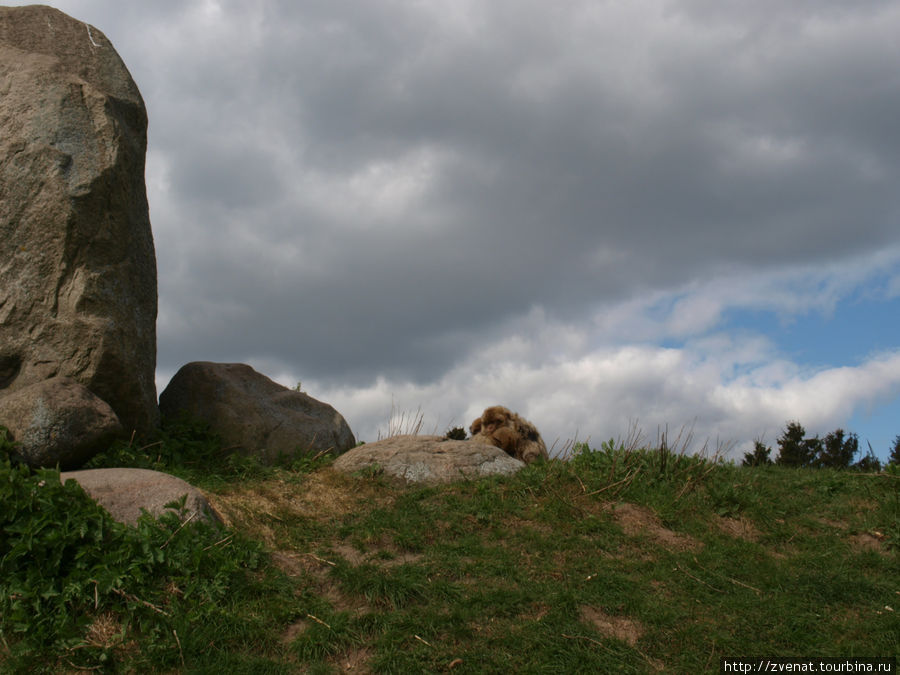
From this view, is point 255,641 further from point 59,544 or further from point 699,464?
point 699,464

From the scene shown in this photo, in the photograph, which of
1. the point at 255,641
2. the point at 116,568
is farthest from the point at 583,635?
the point at 116,568

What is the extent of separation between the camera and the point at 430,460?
9977 millimetres

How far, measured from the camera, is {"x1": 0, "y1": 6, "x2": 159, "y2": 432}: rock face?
907cm

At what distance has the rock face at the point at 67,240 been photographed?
907 centimetres

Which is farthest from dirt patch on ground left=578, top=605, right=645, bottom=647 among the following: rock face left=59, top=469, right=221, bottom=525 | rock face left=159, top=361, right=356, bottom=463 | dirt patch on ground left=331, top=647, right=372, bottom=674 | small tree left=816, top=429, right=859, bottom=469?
small tree left=816, top=429, right=859, bottom=469

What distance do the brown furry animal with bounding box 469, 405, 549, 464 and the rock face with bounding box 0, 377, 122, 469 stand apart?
5387 mm

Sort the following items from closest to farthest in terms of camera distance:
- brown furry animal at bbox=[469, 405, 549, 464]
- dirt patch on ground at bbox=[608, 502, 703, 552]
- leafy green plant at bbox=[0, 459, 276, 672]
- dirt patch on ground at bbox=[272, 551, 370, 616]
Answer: leafy green plant at bbox=[0, 459, 276, 672] → dirt patch on ground at bbox=[272, 551, 370, 616] → dirt patch on ground at bbox=[608, 502, 703, 552] → brown furry animal at bbox=[469, 405, 549, 464]

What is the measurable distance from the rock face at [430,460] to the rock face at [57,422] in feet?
10.3

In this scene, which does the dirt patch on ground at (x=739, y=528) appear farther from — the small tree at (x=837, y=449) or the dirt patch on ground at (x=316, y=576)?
the small tree at (x=837, y=449)

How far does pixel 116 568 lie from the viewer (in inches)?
236

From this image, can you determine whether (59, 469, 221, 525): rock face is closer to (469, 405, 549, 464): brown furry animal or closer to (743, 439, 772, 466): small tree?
(469, 405, 549, 464): brown furry animal

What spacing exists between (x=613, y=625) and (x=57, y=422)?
624cm

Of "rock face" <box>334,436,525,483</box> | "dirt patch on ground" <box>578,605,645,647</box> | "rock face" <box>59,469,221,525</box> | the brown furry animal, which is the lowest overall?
"dirt patch on ground" <box>578,605,645,647</box>

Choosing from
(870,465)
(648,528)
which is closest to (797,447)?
(870,465)
